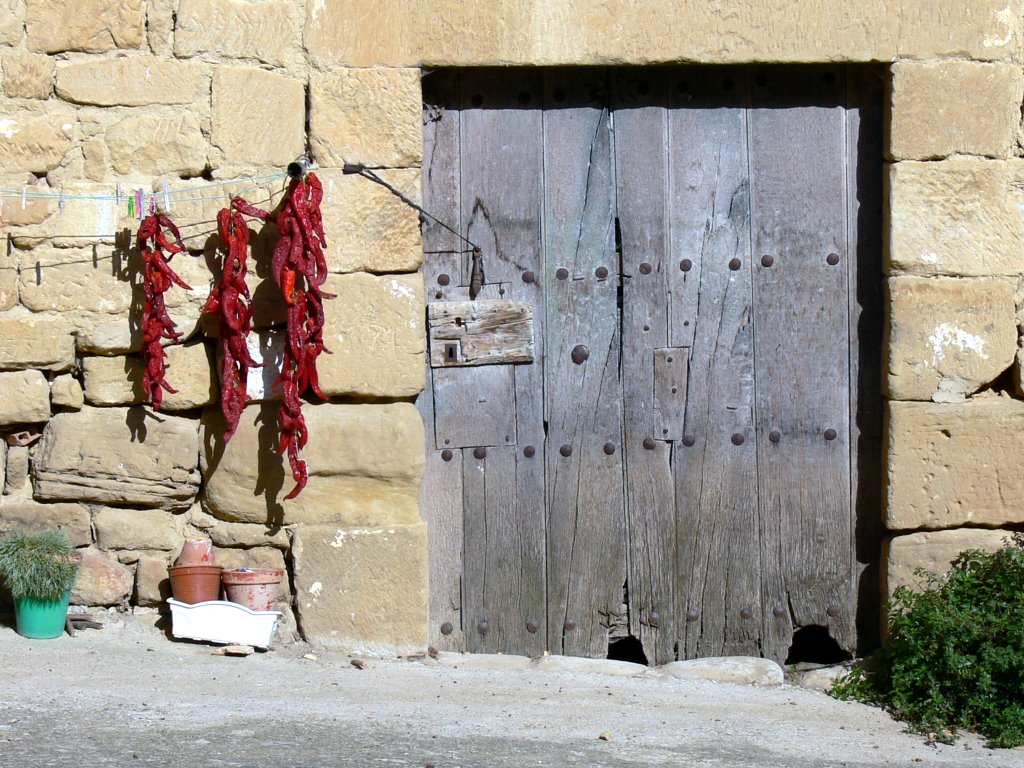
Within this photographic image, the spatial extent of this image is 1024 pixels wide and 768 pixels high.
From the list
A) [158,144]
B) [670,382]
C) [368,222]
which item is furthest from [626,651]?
[158,144]

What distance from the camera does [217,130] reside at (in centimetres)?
354

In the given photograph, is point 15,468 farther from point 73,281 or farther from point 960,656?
point 960,656

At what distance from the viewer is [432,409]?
12.4ft

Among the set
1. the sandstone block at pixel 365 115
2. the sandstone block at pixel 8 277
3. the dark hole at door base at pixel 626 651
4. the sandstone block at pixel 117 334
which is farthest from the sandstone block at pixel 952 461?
the sandstone block at pixel 8 277

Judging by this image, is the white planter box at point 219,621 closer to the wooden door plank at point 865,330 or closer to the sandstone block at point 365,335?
the sandstone block at point 365,335

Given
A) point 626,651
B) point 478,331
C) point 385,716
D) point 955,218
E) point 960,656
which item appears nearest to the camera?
point 385,716

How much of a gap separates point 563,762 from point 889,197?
6.77 feet

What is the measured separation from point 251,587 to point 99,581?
0.51 m

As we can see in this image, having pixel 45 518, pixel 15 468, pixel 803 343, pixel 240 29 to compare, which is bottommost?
pixel 45 518

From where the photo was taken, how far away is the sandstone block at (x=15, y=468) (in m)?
3.59

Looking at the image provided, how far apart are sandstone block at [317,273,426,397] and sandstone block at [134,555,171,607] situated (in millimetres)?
778

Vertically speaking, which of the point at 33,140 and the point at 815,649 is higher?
the point at 33,140

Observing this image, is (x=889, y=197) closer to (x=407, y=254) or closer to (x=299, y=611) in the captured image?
(x=407, y=254)

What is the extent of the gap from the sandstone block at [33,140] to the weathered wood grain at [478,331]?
1258mm
